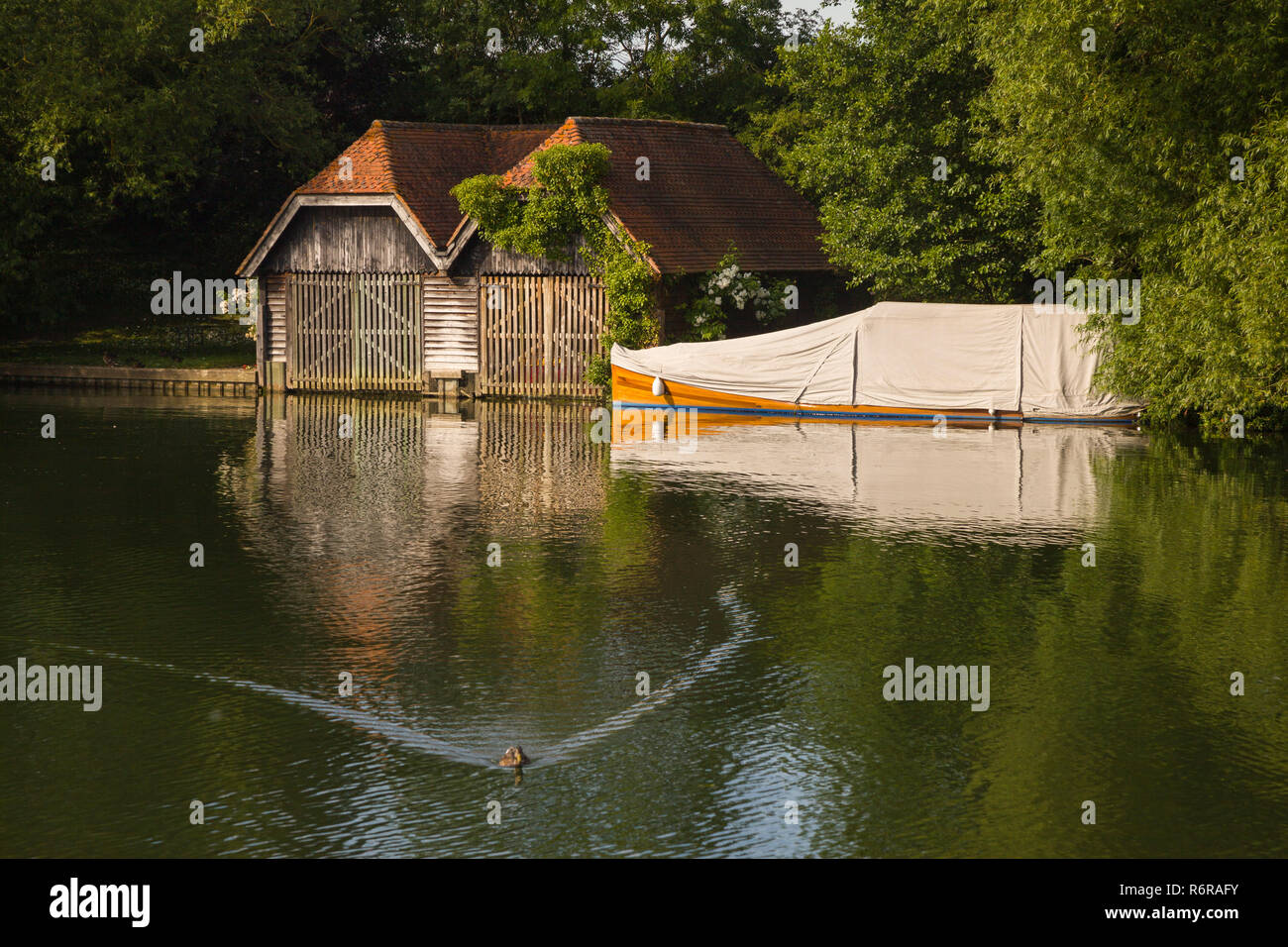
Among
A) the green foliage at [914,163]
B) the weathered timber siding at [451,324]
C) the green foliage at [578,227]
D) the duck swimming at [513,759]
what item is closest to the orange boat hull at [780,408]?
the green foliage at [578,227]

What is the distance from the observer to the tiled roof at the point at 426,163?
122 ft

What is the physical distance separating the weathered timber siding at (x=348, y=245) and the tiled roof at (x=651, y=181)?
0.66m

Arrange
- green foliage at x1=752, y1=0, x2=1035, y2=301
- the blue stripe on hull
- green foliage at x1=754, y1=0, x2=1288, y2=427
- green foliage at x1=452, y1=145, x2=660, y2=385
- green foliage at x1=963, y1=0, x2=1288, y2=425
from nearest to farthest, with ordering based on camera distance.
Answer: green foliage at x1=963, y1=0, x2=1288, y2=425
green foliage at x1=754, y1=0, x2=1288, y2=427
the blue stripe on hull
green foliage at x1=752, y1=0, x2=1035, y2=301
green foliage at x1=452, y1=145, x2=660, y2=385

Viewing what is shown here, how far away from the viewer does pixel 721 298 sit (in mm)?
35312

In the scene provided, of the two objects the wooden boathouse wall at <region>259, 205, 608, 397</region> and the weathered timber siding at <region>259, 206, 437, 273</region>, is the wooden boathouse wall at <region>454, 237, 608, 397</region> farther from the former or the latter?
the weathered timber siding at <region>259, 206, 437, 273</region>

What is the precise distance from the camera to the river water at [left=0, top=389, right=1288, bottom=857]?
8.62 m

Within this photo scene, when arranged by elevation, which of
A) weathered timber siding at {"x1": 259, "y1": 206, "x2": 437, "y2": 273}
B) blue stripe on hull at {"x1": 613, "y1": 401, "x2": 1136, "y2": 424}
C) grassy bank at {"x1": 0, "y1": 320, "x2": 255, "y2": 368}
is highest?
weathered timber siding at {"x1": 259, "y1": 206, "x2": 437, "y2": 273}

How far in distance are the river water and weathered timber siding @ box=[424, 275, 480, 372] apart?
45.3ft

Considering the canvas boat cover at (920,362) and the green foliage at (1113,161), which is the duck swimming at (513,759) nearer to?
the green foliage at (1113,161)

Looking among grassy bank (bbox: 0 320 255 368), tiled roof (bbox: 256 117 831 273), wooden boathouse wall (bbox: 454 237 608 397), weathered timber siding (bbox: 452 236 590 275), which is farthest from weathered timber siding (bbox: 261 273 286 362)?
wooden boathouse wall (bbox: 454 237 608 397)

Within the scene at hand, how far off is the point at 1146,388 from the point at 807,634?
53.4ft
